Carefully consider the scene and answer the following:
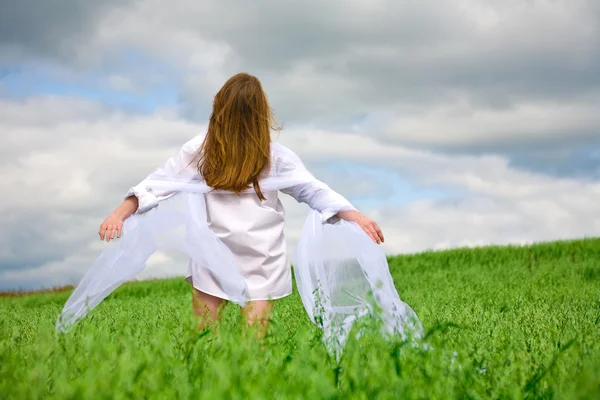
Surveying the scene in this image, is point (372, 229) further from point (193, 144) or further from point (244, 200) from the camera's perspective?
point (193, 144)

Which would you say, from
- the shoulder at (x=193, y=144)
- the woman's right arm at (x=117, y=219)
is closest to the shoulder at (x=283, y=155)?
the shoulder at (x=193, y=144)

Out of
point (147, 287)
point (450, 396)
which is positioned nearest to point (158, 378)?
point (450, 396)

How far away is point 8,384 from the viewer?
8.80 ft

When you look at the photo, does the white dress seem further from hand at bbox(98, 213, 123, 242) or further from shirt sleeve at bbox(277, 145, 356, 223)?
hand at bbox(98, 213, 123, 242)

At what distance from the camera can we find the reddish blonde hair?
191 inches

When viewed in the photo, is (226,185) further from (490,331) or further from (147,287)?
(147,287)

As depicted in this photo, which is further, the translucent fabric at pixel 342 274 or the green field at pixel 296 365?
the translucent fabric at pixel 342 274

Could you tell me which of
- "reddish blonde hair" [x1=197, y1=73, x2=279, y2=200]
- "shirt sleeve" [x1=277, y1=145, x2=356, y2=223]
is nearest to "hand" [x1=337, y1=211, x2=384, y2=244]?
"shirt sleeve" [x1=277, y1=145, x2=356, y2=223]

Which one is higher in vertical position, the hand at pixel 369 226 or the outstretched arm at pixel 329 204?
the outstretched arm at pixel 329 204

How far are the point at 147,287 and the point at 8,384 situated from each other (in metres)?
12.6

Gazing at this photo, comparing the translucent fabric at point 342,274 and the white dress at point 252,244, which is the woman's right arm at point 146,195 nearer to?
the white dress at point 252,244

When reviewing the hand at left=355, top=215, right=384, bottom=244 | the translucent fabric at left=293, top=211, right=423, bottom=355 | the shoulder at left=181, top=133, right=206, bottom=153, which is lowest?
the translucent fabric at left=293, top=211, right=423, bottom=355

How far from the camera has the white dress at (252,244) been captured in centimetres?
484

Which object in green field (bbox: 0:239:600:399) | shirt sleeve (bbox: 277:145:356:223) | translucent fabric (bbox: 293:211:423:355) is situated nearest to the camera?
green field (bbox: 0:239:600:399)
